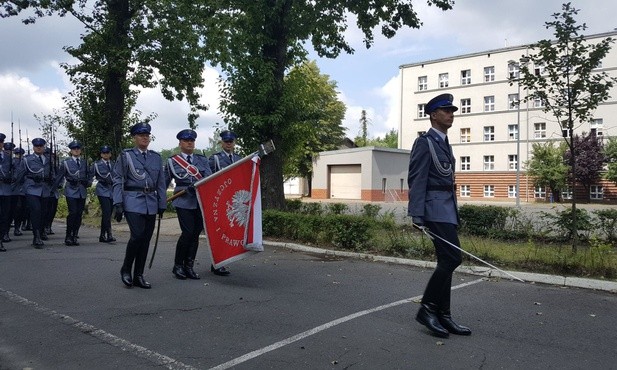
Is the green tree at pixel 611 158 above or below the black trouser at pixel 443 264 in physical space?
above

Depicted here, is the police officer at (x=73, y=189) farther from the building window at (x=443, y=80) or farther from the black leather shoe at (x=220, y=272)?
the building window at (x=443, y=80)

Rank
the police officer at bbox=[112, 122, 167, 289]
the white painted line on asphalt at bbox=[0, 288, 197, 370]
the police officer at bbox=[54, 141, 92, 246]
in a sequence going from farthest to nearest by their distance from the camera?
the police officer at bbox=[54, 141, 92, 246], the police officer at bbox=[112, 122, 167, 289], the white painted line on asphalt at bbox=[0, 288, 197, 370]

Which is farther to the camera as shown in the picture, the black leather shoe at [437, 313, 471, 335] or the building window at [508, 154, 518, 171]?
the building window at [508, 154, 518, 171]

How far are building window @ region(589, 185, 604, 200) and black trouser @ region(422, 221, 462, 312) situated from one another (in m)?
46.6

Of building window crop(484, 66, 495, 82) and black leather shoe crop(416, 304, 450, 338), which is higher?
building window crop(484, 66, 495, 82)

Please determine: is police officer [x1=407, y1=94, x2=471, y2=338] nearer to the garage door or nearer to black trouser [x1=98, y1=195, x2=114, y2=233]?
black trouser [x1=98, y1=195, x2=114, y2=233]

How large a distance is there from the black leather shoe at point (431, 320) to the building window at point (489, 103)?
164 ft

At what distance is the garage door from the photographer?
4806cm

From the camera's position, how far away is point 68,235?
39.0 feet

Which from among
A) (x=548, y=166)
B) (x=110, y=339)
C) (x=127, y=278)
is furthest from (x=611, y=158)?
(x=110, y=339)

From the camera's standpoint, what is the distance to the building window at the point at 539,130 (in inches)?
1896

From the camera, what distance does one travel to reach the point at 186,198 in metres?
7.53

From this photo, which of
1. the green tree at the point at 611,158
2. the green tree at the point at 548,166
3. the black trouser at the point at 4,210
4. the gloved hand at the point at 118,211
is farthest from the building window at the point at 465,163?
the gloved hand at the point at 118,211

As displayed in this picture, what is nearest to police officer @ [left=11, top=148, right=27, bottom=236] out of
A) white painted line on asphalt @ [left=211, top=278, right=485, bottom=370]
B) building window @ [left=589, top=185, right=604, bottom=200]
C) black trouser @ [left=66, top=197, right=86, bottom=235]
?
black trouser @ [left=66, top=197, right=86, bottom=235]
